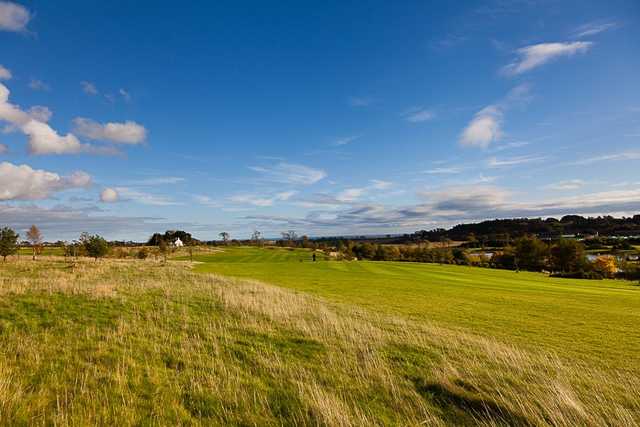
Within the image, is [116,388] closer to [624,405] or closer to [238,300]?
[238,300]

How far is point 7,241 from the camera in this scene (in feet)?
133

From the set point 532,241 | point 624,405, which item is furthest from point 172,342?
point 532,241

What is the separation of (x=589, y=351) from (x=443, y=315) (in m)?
6.35

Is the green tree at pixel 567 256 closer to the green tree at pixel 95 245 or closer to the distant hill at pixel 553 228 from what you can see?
the distant hill at pixel 553 228

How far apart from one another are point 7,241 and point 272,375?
51550mm

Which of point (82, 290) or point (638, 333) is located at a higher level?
point (82, 290)

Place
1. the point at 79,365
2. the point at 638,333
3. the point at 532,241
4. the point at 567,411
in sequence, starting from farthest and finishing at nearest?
the point at 532,241 → the point at 638,333 → the point at 79,365 → the point at 567,411

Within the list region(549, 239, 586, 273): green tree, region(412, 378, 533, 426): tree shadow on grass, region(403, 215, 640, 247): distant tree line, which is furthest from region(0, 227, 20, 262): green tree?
region(403, 215, 640, 247): distant tree line

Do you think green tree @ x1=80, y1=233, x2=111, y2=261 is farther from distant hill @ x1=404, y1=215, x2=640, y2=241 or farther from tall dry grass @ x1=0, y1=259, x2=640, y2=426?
distant hill @ x1=404, y1=215, x2=640, y2=241

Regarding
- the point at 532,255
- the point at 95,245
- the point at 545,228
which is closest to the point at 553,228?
the point at 545,228

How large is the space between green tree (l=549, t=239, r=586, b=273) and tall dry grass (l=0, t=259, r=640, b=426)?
73.8 metres

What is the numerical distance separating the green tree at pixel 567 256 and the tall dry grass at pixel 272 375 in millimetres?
73774

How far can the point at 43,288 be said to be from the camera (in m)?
15.6

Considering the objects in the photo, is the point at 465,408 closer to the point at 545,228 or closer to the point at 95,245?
the point at 95,245
